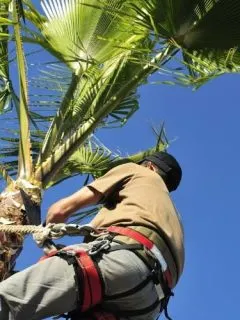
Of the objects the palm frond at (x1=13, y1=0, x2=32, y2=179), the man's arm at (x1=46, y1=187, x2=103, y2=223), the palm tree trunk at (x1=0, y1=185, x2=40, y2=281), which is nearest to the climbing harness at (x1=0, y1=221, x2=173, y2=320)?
the man's arm at (x1=46, y1=187, x2=103, y2=223)

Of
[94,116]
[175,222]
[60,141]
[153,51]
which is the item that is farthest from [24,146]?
[175,222]

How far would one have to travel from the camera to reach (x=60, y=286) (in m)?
2.90

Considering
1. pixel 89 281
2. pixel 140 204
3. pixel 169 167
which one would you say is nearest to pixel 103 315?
pixel 89 281

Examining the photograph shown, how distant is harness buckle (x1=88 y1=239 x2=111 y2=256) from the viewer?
3072mm

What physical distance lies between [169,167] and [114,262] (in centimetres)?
97

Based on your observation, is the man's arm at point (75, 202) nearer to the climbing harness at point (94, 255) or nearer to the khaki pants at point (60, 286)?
the climbing harness at point (94, 255)

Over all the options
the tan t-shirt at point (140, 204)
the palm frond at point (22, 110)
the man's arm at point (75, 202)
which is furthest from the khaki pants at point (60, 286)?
the palm frond at point (22, 110)

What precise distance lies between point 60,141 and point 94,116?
1.33ft

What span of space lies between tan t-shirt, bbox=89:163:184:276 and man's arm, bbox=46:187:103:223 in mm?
37

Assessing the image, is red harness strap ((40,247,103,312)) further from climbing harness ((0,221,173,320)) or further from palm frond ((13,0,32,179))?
palm frond ((13,0,32,179))

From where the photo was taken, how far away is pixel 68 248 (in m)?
3.09

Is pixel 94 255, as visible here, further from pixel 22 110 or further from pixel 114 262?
pixel 22 110

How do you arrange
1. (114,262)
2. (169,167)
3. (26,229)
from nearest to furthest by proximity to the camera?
1. (114,262)
2. (26,229)
3. (169,167)

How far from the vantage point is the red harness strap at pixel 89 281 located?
2.95 meters
